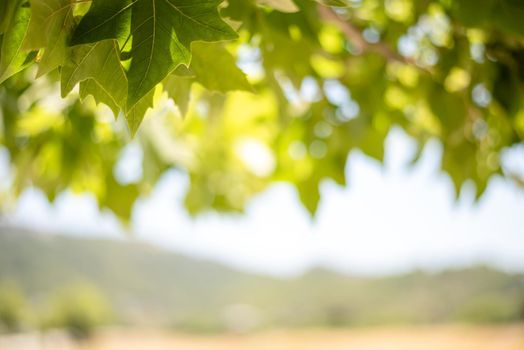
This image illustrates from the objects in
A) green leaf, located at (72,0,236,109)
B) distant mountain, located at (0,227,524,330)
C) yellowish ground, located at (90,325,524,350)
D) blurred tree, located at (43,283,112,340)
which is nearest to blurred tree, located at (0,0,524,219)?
green leaf, located at (72,0,236,109)

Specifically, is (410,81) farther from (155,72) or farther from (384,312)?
(384,312)

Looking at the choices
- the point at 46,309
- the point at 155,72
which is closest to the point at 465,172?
the point at 155,72

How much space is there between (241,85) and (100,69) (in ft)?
0.53

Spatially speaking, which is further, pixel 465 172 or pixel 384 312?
pixel 384 312

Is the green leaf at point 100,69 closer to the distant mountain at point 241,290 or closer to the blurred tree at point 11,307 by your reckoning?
the blurred tree at point 11,307

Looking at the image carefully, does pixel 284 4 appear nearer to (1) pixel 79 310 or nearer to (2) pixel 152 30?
(2) pixel 152 30

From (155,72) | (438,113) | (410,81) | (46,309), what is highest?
(155,72)

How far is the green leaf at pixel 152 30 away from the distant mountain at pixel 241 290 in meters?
3.73

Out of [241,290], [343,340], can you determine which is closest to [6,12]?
[343,340]

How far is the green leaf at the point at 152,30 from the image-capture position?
36 cm

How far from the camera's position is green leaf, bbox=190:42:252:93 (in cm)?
48

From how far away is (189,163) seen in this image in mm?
1323

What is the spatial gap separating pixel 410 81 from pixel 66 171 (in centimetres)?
98

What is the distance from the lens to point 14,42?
1.18 ft
